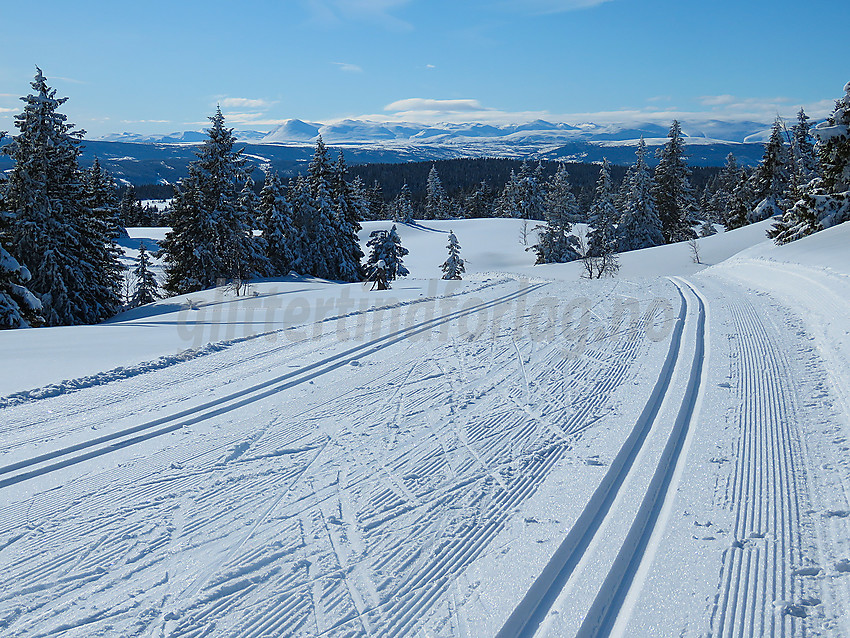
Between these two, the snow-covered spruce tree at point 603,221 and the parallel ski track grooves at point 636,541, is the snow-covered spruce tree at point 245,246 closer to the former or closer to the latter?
the parallel ski track grooves at point 636,541

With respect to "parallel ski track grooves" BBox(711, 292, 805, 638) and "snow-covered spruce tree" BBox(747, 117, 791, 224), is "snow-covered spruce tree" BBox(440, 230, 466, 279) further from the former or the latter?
"parallel ski track grooves" BBox(711, 292, 805, 638)

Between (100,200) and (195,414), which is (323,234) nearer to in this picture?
(100,200)

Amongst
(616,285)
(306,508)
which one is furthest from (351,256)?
(306,508)

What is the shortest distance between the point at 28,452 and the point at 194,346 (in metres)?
3.27

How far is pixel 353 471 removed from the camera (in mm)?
3799

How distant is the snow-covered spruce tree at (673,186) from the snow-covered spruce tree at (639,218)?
7.67 ft

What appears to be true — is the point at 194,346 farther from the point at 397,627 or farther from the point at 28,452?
the point at 397,627

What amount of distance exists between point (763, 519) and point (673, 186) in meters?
50.9

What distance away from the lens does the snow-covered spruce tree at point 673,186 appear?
1849 inches

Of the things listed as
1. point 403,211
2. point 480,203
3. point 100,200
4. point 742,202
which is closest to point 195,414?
point 100,200

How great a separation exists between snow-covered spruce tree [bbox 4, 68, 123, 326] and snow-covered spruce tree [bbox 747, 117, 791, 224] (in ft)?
138

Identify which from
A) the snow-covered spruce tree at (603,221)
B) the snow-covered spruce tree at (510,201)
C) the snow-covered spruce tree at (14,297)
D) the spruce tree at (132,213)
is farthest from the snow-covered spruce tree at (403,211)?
the snow-covered spruce tree at (14,297)

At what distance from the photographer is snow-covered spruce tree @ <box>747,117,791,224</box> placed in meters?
38.0

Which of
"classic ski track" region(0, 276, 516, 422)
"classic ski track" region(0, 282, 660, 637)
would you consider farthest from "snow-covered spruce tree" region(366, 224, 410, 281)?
"classic ski track" region(0, 282, 660, 637)
